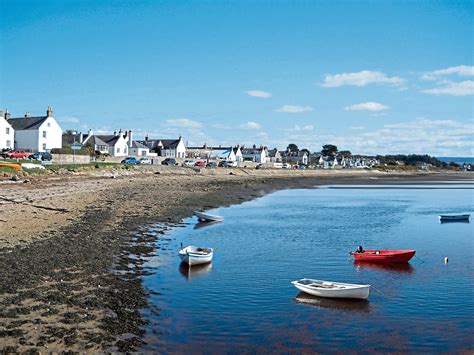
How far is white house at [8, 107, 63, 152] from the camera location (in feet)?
251

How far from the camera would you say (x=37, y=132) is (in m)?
76.2

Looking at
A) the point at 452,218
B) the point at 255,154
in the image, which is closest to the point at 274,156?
the point at 255,154

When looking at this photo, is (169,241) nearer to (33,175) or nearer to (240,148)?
(33,175)

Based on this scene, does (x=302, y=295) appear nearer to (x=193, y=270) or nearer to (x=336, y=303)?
(x=336, y=303)

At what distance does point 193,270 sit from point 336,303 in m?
6.23

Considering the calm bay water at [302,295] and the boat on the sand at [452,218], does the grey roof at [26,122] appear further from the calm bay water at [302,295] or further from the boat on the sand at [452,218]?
the boat on the sand at [452,218]

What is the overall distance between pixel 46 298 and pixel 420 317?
1106cm

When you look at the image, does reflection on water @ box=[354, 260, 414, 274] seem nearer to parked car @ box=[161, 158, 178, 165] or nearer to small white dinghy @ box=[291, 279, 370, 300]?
small white dinghy @ box=[291, 279, 370, 300]

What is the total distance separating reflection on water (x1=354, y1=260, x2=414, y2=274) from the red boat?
20 centimetres

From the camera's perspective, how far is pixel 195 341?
12.4 metres

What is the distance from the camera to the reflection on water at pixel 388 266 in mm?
21891

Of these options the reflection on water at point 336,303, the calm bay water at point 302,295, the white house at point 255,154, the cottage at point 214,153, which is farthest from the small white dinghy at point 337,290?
the white house at point 255,154

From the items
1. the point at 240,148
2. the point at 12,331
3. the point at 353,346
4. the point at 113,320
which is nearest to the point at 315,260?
the point at 353,346

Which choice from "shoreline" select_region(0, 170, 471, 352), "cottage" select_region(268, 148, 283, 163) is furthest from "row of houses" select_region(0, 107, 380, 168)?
"shoreline" select_region(0, 170, 471, 352)
